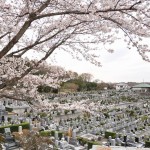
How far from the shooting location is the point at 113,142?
579 inches

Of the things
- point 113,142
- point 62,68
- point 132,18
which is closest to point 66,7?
point 132,18

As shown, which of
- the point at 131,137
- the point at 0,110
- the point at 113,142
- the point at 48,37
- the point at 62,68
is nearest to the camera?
the point at 48,37

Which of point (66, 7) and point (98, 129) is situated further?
point (98, 129)

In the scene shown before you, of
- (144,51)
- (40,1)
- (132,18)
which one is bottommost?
(144,51)

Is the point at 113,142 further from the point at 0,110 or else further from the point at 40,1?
the point at 0,110

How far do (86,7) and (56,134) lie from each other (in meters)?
12.5

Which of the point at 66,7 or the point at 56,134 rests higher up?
the point at 66,7

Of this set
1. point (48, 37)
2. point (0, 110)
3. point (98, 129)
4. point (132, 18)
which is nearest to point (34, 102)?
point (48, 37)

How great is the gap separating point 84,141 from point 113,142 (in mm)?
1684

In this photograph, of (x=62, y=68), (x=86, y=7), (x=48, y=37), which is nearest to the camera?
(x=86, y=7)

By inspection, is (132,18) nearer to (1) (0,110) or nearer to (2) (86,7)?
(2) (86,7)

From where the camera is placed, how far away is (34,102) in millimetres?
6441

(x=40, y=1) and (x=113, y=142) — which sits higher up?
(x=40, y=1)

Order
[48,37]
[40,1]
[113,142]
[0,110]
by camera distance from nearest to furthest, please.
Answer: [40,1], [48,37], [113,142], [0,110]
